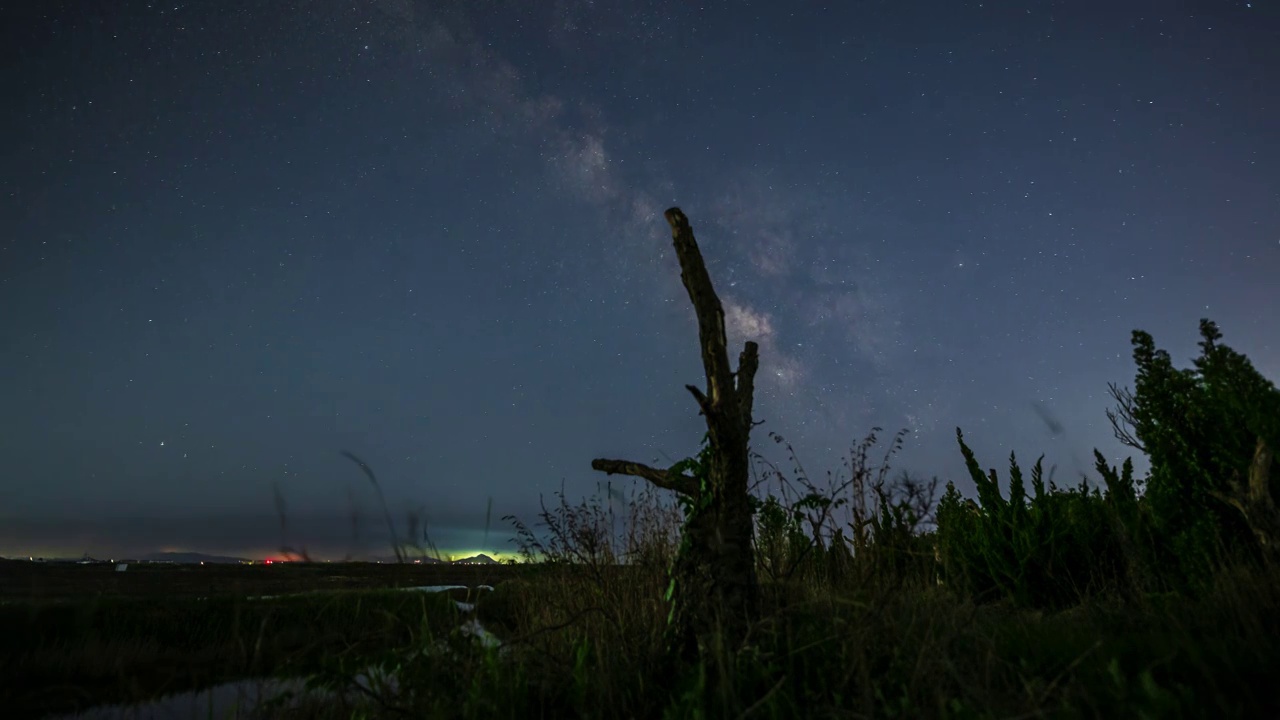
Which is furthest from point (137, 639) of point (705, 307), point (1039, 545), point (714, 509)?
point (1039, 545)

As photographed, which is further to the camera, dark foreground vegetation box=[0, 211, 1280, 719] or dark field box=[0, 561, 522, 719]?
dark field box=[0, 561, 522, 719]

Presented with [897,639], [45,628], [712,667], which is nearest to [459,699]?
[712,667]

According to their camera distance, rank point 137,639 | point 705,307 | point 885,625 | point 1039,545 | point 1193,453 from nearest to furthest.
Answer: point 885,625, point 705,307, point 1193,453, point 1039,545, point 137,639

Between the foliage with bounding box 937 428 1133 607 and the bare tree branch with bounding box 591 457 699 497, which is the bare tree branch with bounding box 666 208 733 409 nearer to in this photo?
the bare tree branch with bounding box 591 457 699 497

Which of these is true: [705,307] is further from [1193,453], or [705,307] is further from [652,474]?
[1193,453]

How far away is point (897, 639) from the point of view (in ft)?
12.3

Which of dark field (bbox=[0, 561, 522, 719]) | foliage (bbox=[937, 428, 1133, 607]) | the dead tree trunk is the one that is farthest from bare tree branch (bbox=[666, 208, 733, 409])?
foliage (bbox=[937, 428, 1133, 607])

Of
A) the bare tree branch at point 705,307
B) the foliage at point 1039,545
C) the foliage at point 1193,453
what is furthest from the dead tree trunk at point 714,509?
the foliage at point 1039,545

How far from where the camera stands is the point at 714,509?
4395 mm

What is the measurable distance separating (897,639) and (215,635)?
1053cm

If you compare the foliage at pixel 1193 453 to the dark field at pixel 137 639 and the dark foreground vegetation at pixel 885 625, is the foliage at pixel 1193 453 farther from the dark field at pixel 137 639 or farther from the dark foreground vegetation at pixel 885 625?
the dark field at pixel 137 639

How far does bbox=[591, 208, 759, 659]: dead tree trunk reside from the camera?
4152 mm

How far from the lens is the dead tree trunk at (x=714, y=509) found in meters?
4.15

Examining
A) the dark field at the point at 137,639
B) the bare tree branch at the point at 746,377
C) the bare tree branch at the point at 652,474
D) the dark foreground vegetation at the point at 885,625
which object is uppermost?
the bare tree branch at the point at 746,377
